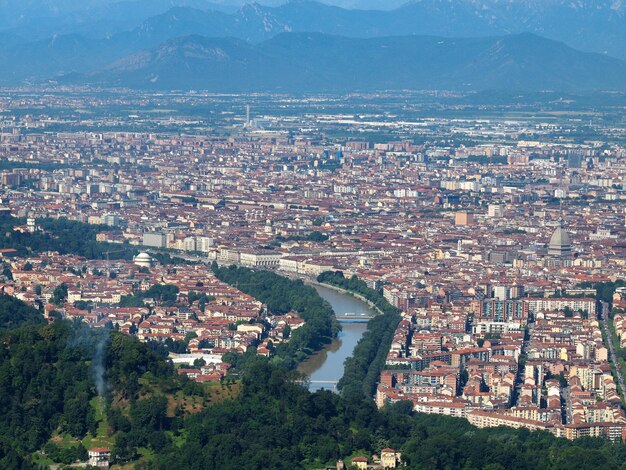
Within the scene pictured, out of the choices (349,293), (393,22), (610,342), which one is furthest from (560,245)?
(393,22)

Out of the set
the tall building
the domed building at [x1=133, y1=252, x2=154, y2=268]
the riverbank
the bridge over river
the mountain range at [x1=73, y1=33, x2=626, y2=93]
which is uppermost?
the bridge over river

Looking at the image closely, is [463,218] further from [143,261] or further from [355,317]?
[355,317]

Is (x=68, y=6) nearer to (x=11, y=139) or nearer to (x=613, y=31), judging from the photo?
(x=613, y=31)

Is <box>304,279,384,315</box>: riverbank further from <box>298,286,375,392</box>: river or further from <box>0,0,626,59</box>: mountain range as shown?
<box>0,0,626,59</box>: mountain range

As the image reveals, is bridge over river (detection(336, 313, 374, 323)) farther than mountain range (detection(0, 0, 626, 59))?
No

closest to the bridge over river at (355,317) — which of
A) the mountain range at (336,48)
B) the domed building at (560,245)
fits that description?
the domed building at (560,245)

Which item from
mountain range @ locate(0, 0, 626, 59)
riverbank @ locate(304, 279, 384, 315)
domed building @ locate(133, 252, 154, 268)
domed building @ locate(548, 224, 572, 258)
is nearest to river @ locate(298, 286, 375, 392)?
riverbank @ locate(304, 279, 384, 315)
